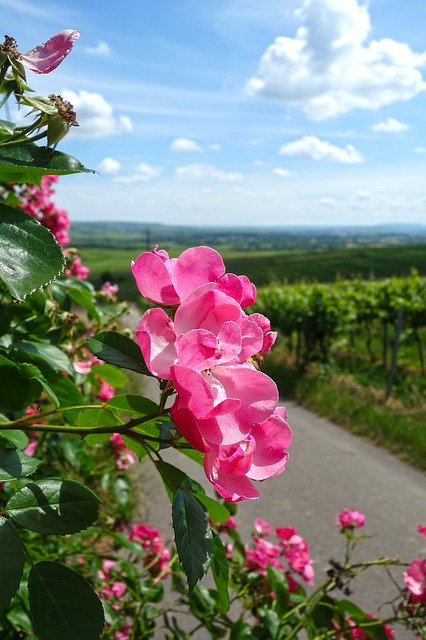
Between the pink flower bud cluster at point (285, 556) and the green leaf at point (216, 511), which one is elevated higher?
the green leaf at point (216, 511)

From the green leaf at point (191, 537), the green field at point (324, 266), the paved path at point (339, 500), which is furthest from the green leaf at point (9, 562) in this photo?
the green field at point (324, 266)

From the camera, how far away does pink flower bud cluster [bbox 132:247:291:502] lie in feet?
1.68

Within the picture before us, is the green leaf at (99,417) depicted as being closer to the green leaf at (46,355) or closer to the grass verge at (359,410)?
the green leaf at (46,355)

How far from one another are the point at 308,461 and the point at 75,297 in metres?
5.12

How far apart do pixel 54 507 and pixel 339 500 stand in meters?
4.85

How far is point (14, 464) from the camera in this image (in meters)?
0.66

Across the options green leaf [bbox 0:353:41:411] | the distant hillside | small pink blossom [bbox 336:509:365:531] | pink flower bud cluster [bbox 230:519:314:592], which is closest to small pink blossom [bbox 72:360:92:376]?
green leaf [bbox 0:353:41:411]

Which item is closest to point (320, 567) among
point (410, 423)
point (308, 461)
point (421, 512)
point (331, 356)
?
point (421, 512)

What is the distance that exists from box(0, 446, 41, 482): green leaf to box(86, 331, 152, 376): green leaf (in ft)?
0.51

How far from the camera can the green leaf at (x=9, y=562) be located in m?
0.55

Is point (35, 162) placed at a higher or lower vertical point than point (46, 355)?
higher

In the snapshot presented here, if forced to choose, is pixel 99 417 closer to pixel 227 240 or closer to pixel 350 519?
pixel 350 519

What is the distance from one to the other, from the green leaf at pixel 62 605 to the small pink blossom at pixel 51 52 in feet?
1.65

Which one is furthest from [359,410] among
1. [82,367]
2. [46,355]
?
[46,355]
